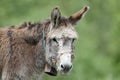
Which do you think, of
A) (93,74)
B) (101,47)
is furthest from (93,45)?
(93,74)

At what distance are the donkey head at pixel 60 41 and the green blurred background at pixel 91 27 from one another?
878cm

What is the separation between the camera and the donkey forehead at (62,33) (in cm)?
1598

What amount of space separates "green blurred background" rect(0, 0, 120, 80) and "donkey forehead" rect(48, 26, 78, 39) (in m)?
8.86

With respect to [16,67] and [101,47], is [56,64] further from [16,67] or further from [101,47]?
[101,47]

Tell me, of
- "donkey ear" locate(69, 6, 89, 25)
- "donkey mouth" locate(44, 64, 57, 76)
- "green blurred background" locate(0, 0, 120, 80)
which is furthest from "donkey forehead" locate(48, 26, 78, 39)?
"green blurred background" locate(0, 0, 120, 80)

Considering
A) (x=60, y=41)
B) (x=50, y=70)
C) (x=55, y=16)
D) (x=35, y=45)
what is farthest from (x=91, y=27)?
(x=60, y=41)

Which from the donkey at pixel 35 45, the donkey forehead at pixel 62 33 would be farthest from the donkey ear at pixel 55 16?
the donkey forehead at pixel 62 33

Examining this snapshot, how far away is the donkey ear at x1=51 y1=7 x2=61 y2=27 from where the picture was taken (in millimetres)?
16016

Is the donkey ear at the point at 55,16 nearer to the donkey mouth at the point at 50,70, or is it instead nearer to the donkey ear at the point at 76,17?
the donkey ear at the point at 76,17

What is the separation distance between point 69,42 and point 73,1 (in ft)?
43.3

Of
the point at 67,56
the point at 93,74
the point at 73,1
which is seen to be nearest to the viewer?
the point at 67,56

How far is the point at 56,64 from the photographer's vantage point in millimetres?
15969

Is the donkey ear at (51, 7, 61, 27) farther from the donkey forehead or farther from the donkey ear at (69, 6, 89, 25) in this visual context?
the donkey ear at (69, 6, 89, 25)

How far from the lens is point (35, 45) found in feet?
54.4
